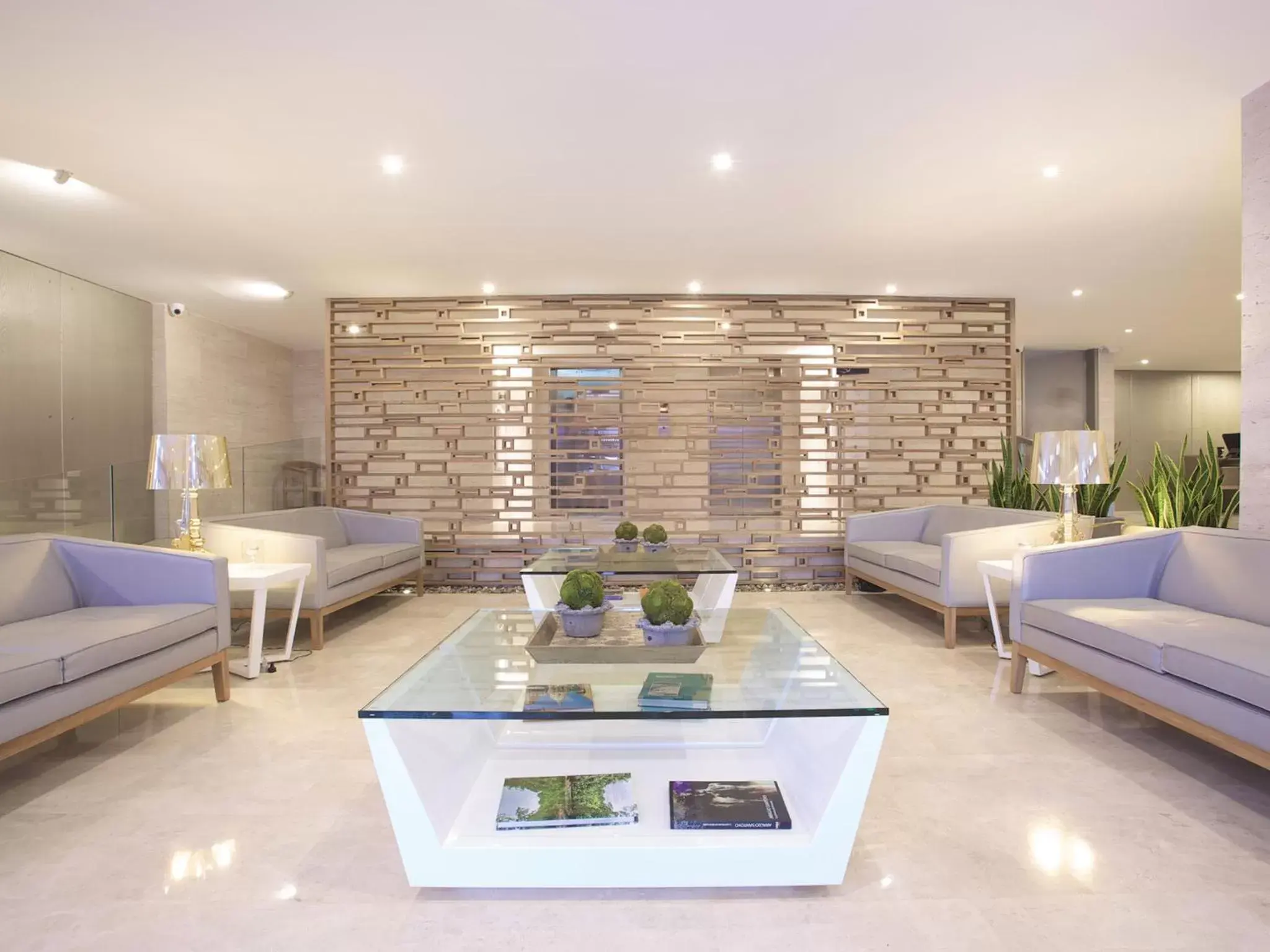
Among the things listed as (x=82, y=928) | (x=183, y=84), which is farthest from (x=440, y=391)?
(x=82, y=928)

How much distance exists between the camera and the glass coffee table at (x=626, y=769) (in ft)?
6.05

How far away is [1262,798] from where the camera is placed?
8.00 feet

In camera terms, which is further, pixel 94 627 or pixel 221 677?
pixel 221 677

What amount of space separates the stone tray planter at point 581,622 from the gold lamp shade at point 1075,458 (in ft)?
8.51

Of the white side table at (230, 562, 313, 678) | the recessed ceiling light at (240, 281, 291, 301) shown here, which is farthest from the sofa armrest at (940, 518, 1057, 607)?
the recessed ceiling light at (240, 281, 291, 301)

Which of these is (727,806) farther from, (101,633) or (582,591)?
(101,633)

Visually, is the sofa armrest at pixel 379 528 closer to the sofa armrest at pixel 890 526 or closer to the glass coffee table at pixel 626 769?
the sofa armrest at pixel 890 526

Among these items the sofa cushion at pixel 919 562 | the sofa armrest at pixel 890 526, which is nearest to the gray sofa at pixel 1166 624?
the sofa cushion at pixel 919 562

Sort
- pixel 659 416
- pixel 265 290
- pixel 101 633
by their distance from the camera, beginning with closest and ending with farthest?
pixel 101 633
pixel 265 290
pixel 659 416

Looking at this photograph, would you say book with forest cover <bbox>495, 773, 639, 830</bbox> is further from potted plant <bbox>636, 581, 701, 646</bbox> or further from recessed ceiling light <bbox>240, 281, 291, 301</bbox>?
recessed ceiling light <bbox>240, 281, 291, 301</bbox>

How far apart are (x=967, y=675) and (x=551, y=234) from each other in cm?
368

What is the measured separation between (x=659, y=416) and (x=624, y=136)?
11.2ft

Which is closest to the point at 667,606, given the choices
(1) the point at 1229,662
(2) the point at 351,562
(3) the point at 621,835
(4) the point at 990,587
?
(3) the point at 621,835

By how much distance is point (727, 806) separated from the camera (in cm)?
204
